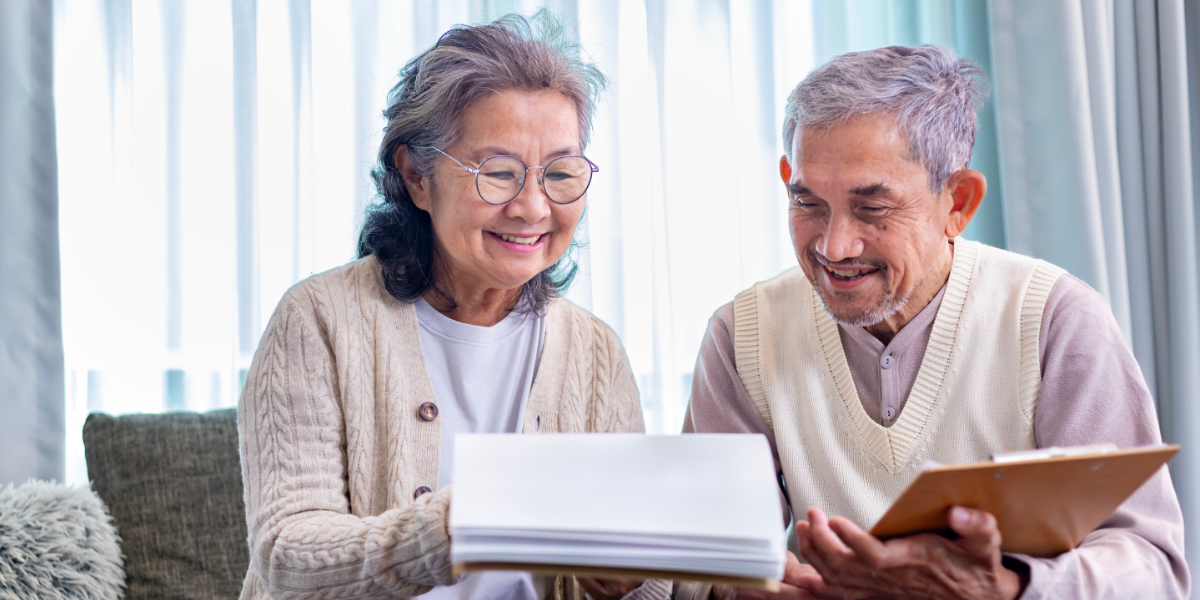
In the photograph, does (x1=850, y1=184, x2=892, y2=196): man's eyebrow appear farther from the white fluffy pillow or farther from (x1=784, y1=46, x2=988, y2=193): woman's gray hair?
the white fluffy pillow

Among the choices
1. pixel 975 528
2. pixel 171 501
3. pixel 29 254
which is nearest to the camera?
pixel 975 528

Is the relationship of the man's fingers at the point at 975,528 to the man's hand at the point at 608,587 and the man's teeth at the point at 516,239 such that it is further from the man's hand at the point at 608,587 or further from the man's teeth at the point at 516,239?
the man's teeth at the point at 516,239

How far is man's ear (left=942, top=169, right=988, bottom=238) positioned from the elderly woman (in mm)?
585

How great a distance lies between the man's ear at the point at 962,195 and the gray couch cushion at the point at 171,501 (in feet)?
5.17

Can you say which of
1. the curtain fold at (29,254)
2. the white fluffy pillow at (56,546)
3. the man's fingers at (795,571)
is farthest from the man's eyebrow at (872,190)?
the curtain fold at (29,254)

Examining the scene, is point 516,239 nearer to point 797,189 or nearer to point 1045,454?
point 797,189

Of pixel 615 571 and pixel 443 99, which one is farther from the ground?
pixel 443 99

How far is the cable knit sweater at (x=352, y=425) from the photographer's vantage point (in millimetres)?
1101

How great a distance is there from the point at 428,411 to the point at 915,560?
0.74 metres

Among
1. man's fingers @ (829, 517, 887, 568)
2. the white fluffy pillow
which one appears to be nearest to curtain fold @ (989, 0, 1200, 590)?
man's fingers @ (829, 517, 887, 568)

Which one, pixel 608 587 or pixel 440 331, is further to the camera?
pixel 440 331

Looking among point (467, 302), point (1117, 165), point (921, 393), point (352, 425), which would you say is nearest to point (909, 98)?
point (921, 393)

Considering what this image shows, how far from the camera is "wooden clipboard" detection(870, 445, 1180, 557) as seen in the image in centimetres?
82

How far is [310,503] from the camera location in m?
1.20
